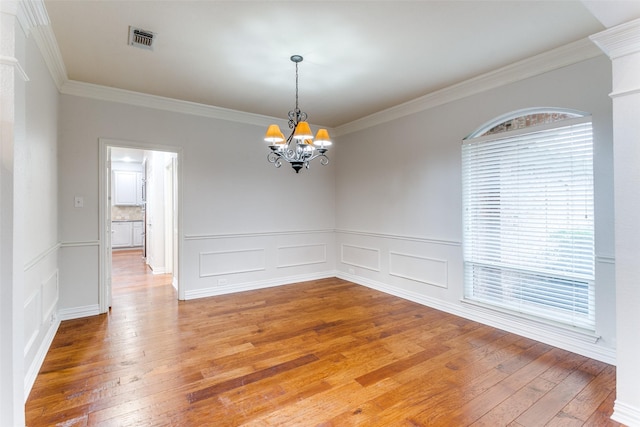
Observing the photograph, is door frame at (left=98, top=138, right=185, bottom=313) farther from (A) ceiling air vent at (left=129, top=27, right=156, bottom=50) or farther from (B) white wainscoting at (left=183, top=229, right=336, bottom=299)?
(A) ceiling air vent at (left=129, top=27, right=156, bottom=50)

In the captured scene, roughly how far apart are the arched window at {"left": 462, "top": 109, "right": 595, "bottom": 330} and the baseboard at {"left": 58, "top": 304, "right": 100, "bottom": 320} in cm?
465

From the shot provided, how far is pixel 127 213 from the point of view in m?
10.1

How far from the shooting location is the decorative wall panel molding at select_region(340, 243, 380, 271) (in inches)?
203

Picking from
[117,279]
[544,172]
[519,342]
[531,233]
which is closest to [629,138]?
[544,172]

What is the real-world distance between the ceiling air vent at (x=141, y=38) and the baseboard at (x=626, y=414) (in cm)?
438

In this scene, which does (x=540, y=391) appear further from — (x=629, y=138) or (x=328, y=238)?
(x=328, y=238)

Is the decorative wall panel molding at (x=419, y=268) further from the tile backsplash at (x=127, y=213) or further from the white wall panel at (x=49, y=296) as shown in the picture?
the tile backsplash at (x=127, y=213)

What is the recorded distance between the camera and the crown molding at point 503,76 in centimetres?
286

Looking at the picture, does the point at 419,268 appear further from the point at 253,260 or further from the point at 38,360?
the point at 38,360

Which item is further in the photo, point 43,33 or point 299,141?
point 299,141

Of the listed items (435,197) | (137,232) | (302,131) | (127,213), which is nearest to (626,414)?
(435,197)

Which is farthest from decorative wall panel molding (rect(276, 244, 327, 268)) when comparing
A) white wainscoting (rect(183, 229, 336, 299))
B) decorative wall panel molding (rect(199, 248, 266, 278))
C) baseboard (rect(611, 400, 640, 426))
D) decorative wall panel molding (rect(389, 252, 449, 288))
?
baseboard (rect(611, 400, 640, 426))

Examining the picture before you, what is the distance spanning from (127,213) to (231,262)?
7158mm

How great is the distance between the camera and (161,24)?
8.29 ft
